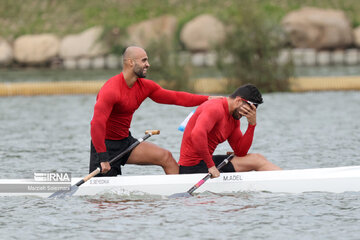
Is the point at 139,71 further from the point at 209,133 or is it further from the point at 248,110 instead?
the point at 248,110

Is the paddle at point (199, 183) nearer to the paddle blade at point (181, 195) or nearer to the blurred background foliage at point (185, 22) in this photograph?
the paddle blade at point (181, 195)

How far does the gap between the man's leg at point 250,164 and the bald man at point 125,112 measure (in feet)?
2.59

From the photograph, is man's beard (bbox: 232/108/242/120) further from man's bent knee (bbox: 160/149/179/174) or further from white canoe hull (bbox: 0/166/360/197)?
man's bent knee (bbox: 160/149/179/174)

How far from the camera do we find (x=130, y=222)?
9.88 metres

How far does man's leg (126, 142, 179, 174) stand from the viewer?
11.1 meters

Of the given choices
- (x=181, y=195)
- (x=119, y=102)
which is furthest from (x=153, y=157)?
(x=119, y=102)

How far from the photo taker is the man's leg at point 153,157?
11.1 metres

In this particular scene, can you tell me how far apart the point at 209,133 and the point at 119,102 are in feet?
3.94

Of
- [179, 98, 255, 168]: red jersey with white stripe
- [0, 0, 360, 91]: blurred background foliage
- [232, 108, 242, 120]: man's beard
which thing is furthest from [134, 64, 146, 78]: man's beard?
[0, 0, 360, 91]: blurred background foliage

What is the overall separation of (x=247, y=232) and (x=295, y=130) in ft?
35.5

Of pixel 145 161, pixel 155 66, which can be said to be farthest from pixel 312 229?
pixel 155 66

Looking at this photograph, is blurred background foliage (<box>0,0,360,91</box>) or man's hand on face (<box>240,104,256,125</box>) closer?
man's hand on face (<box>240,104,256,125</box>)

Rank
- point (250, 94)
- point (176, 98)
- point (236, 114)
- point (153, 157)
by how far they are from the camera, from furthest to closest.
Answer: point (176, 98) → point (153, 157) → point (236, 114) → point (250, 94)

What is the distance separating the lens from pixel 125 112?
10875 mm
